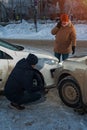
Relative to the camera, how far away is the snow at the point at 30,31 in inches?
933

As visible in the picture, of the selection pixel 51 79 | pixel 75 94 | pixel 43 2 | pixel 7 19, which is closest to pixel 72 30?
pixel 51 79

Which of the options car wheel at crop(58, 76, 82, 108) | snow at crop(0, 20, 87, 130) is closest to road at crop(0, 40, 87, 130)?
snow at crop(0, 20, 87, 130)

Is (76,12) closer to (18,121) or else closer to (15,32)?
(15,32)

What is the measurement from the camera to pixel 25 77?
698 centimetres

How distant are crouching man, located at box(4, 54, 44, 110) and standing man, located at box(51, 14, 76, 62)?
230 cm

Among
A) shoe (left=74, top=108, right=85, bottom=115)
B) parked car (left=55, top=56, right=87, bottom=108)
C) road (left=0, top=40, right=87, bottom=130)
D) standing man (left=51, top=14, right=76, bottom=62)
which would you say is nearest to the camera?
road (left=0, top=40, right=87, bottom=130)

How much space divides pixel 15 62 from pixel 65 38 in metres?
1.78

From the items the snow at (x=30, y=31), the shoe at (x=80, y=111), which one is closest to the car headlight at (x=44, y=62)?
the shoe at (x=80, y=111)

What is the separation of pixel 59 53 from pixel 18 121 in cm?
328

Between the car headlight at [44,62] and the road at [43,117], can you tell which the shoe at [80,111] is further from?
the car headlight at [44,62]

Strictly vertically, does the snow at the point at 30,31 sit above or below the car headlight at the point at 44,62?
below

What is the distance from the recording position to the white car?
26.1 ft

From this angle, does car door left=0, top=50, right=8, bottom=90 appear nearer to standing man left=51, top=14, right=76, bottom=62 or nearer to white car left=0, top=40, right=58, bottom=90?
white car left=0, top=40, right=58, bottom=90

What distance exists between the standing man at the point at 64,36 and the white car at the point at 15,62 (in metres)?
0.90
